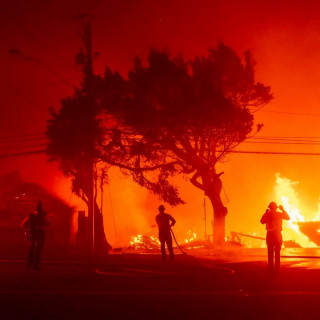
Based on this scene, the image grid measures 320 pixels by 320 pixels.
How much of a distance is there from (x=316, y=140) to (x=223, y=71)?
55.1 ft

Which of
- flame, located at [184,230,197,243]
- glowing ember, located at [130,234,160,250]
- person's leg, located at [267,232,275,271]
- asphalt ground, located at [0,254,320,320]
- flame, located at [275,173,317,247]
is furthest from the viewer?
flame, located at [184,230,197,243]

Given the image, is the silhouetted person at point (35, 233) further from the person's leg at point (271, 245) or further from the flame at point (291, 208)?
the flame at point (291, 208)

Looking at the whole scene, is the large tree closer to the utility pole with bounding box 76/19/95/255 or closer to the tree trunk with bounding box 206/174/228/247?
the tree trunk with bounding box 206/174/228/247

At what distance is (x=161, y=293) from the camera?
372 inches

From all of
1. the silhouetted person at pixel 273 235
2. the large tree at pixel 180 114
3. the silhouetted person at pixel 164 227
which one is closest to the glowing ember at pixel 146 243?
the large tree at pixel 180 114

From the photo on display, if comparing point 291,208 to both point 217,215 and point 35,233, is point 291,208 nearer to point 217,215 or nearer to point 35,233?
point 217,215

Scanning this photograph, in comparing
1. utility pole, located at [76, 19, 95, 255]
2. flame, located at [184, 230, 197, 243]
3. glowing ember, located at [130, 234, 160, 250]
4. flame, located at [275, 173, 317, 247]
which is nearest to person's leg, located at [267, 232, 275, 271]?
utility pole, located at [76, 19, 95, 255]

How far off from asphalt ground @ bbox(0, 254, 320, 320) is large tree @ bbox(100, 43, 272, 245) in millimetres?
12581

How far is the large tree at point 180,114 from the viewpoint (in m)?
25.6

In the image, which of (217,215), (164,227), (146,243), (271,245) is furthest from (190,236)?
(271,245)

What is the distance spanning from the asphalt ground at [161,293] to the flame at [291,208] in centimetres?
2324

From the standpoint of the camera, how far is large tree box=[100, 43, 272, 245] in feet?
84.1

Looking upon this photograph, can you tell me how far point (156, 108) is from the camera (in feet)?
86.5

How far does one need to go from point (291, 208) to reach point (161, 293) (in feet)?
105
